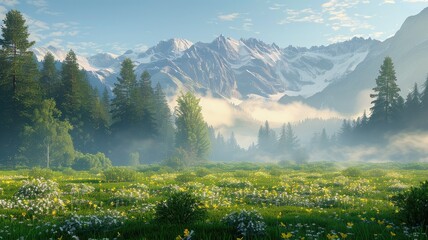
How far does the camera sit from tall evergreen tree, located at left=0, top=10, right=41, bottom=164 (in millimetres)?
52719

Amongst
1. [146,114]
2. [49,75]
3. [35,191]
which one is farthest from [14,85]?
[35,191]

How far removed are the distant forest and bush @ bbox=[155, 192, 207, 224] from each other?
44688 mm

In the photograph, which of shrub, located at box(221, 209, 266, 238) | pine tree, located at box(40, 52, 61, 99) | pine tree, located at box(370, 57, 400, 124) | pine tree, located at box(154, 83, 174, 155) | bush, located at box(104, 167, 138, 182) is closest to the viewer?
shrub, located at box(221, 209, 266, 238)

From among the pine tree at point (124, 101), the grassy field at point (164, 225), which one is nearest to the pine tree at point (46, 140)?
the pine tree at point (124, 101)

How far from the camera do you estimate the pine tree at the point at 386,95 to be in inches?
3142

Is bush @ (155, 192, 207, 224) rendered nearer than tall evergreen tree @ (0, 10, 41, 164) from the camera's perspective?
Yes

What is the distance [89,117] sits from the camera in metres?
74.6

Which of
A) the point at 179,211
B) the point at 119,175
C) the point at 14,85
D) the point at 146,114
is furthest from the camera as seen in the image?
the point at 146,114

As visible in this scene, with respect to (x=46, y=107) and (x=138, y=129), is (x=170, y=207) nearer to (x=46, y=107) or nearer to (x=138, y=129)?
(x=46, y=107)

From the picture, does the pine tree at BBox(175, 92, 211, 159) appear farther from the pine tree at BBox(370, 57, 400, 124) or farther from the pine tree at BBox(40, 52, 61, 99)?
the pine tree at BBox(370, 57, 400, 124)

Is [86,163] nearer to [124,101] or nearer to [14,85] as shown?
[14,85]

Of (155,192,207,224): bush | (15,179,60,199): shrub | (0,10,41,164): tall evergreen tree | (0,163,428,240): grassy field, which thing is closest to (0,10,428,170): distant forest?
(0,10,41,164): tall evergreen tree

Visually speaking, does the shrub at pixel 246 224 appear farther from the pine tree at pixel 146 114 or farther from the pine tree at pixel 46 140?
the pine tree at pixel 146 114

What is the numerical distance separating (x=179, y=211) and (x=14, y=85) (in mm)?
54553
